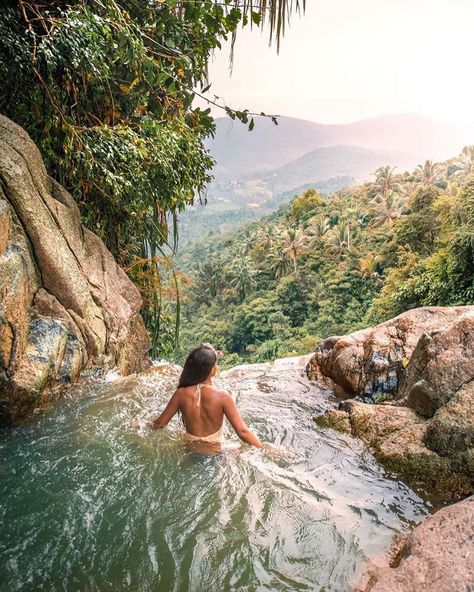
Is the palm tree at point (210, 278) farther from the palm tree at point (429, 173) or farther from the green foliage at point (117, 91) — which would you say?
the green foliage at point (117, 91)

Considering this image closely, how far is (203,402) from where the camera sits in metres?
3.93

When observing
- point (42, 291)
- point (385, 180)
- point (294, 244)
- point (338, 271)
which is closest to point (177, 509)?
point (42, 291)

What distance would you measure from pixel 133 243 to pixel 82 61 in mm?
4837

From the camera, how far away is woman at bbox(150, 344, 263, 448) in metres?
3.81

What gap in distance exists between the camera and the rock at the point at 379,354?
22.9 ft

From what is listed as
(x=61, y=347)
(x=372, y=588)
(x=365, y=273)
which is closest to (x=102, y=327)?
(x=61, y=347)

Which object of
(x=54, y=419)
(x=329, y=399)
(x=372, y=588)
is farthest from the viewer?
(x=329, y=399)

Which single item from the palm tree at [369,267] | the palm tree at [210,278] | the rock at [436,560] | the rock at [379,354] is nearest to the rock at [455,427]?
the rock at [436,560]

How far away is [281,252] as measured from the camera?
→ 140 feet

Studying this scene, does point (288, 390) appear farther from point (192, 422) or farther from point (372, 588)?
point (372, 588)

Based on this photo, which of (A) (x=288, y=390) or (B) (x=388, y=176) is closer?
(A) (x=288, y=390)

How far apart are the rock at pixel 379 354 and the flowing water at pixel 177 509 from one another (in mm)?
2383

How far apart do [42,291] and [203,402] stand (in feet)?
9.17

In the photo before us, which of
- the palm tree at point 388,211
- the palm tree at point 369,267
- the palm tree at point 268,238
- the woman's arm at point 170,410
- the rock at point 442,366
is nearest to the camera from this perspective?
the woman's arm at point 170,410
